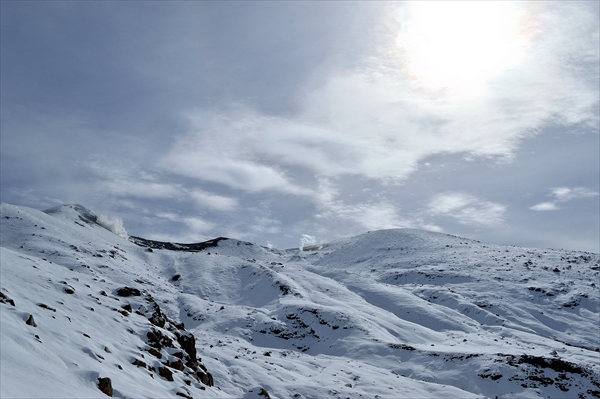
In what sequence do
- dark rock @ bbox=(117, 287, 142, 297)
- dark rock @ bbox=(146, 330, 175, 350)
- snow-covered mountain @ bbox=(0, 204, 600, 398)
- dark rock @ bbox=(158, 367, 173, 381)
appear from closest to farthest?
snow-covered mountain @ bbox=(0, 204, 600, 398), dark rock @ bbox=(158, 367, 173, 381), dark rock @ bbox=(146, 330, 175, 350), dark rock @ bbox=(117, 287, 142, 297)

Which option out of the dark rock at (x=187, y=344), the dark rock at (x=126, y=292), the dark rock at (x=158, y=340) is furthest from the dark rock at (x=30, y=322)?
the dark rock at (x=126, y=292)

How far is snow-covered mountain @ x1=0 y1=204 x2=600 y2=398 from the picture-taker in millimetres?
15445

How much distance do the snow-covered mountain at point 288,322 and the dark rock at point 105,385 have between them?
35 millimetres

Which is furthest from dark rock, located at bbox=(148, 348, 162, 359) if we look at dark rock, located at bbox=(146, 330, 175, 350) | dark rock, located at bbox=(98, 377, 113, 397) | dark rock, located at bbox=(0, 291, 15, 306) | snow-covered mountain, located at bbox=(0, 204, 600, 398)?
dark rock, located at bbox=(98, 377, 113, 397)

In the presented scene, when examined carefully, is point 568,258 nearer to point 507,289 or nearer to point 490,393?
point 507,289

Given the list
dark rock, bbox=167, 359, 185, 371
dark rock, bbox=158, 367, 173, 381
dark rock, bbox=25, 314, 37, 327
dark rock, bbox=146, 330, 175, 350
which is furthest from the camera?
dark rock, bbox=146, 330, 175, 350

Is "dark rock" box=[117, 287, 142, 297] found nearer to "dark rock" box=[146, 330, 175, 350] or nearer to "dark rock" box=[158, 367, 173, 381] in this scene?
"dark rock" box=[146, 330, 175, 350]

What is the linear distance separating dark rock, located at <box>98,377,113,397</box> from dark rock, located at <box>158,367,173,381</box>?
4794mm

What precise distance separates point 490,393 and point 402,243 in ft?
245

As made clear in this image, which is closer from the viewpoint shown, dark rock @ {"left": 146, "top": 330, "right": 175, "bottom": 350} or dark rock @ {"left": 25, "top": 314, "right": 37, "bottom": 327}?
dark rock @ {"left": 25, "top": 314, "right": 37, "bottom": 327}

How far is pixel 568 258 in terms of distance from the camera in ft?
287

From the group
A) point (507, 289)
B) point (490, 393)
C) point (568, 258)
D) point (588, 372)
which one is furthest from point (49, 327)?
point (568, 258)

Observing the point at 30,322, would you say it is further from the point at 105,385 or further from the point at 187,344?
the point at 187,344

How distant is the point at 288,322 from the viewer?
4856 centimetres
